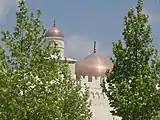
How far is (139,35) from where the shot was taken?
17.9 metres

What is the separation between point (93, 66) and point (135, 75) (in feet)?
102

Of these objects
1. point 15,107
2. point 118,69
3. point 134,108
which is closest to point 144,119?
point 134,108

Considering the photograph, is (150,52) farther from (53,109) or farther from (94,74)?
(94,74)

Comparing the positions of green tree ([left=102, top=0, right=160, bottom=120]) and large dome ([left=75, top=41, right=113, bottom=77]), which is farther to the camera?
large dome ([left=75, top=41, right=113, bottom=77])

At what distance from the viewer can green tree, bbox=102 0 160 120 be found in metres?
17.0

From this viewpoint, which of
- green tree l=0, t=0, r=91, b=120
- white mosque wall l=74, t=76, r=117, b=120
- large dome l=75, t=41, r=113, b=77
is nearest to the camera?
green tree l=0, t=0, r=91, b=120

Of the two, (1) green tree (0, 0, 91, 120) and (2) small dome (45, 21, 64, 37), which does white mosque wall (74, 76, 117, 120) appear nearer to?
(2) small dome (45, 21, 64, 37)

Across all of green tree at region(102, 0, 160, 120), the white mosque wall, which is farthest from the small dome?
green tree at region(102, 0, 160, 120)

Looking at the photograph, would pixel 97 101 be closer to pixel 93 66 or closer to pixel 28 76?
pixel 93 66

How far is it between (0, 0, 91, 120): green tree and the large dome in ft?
99.9

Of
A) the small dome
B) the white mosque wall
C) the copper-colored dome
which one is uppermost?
the small dome

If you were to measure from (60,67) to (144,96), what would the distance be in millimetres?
2667

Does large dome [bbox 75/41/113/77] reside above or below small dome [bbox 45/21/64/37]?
below

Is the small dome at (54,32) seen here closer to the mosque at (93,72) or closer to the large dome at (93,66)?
the mosque at (93,72)
